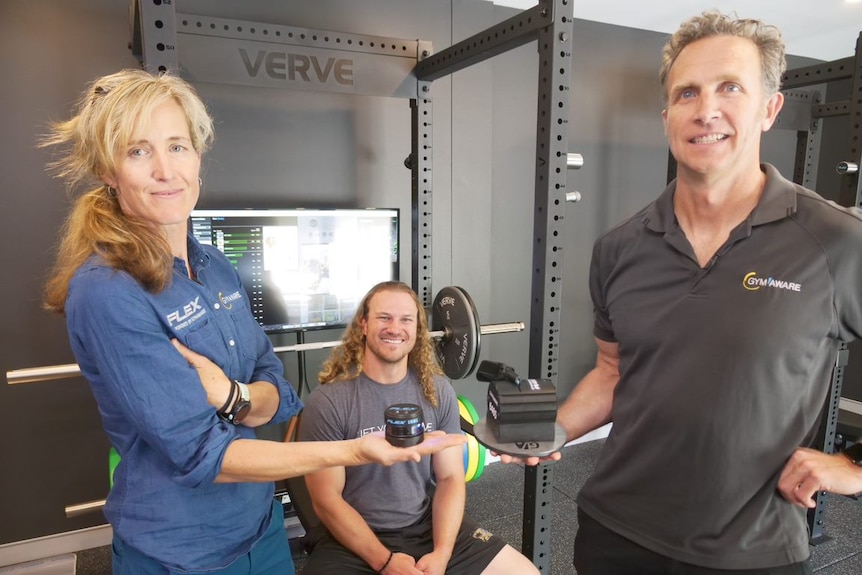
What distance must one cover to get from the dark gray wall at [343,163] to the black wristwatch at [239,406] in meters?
1.75

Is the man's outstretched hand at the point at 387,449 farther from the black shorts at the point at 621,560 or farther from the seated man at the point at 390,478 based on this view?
the seated man at the point at 390,478

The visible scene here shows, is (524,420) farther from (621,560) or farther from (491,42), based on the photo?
(491,42)

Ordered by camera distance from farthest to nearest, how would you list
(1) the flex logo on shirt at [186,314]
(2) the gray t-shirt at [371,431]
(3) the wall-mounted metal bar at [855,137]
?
(3) the wall-mounted metal bar at [855,137] < (2) the gray t-shirt at [371,431] < (1) the flex logo on shirt at [186,314]

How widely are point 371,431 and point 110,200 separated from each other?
1.15 meters

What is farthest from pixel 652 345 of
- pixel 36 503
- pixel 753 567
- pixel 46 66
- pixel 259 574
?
pixel 36 503

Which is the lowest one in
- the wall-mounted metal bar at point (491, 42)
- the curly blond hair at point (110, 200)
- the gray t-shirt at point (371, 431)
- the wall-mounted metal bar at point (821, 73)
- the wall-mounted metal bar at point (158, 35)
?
the gray t-shirt at point (371, 431)

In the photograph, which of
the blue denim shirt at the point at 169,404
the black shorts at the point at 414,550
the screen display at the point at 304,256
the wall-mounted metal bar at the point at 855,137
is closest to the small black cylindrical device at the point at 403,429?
the blue denim shirt at the point at 169,404

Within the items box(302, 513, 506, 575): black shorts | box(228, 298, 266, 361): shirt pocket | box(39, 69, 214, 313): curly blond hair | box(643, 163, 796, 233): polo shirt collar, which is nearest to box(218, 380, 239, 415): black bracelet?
box(228, 298, 266, 361): shirt pocket

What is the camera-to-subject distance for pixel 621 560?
1.24 m

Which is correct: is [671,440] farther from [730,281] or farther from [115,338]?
[115,338]

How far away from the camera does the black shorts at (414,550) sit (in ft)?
5.86

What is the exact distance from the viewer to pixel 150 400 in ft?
3.40

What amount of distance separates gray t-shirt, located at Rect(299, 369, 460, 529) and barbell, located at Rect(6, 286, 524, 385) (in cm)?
24

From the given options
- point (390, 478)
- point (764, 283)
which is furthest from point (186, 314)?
point (764, 283)
